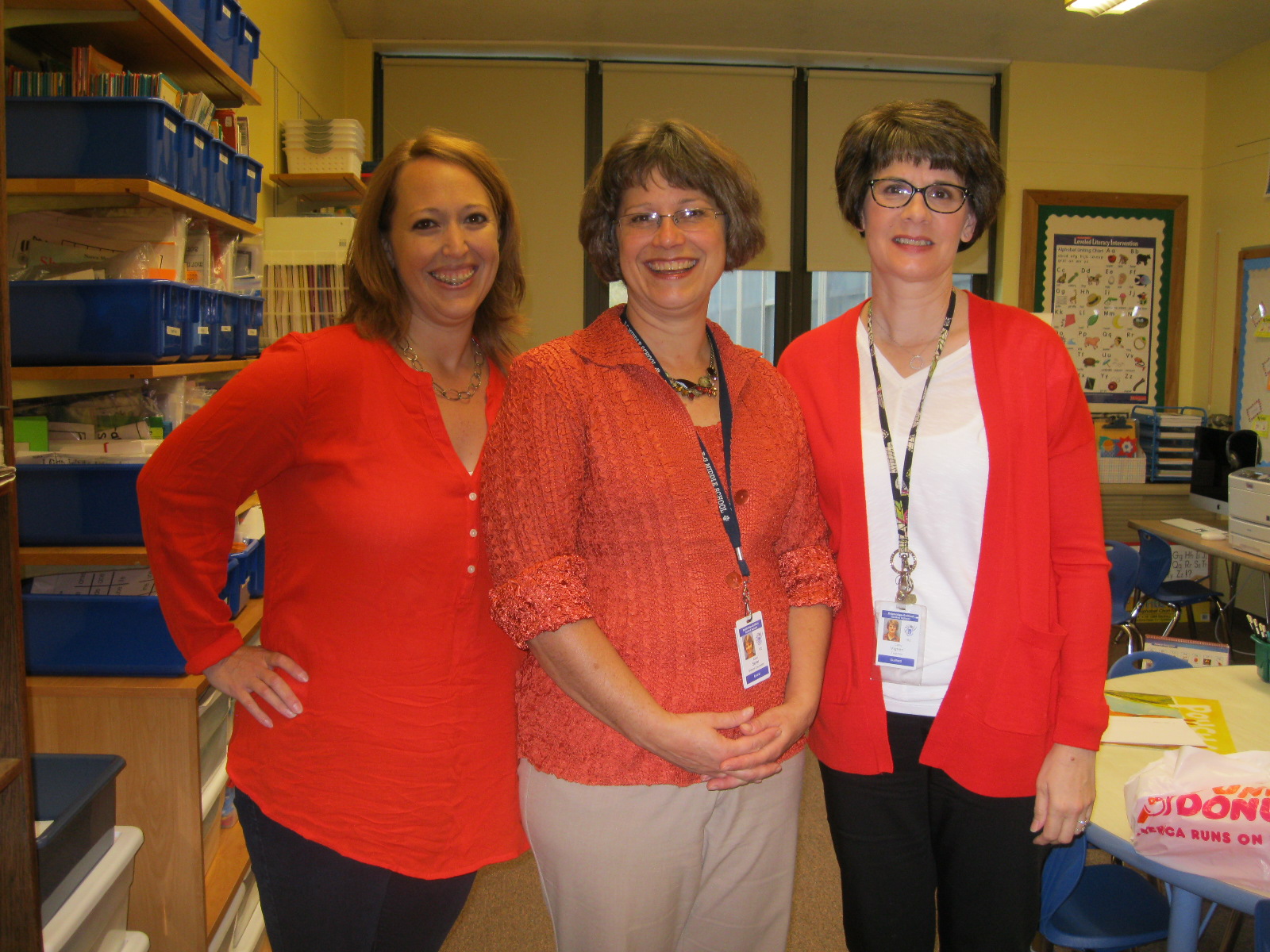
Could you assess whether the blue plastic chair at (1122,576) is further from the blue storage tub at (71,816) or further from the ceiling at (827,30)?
the blue storage tub at (71,816)

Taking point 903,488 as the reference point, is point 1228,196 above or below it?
above

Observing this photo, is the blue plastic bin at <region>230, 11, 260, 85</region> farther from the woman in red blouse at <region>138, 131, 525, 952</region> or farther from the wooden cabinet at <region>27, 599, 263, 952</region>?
the wooden cabinet at <region>27, 599, 263, 952</region>

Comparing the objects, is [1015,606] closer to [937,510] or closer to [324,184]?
[937,510]

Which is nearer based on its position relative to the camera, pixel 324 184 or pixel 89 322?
pixel 89 322

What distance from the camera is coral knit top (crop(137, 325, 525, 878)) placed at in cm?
126

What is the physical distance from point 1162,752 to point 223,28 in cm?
279

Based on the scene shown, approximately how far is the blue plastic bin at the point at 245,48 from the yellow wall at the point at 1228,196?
5890 mm

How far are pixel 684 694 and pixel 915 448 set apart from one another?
563mm

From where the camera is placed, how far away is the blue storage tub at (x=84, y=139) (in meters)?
1.73

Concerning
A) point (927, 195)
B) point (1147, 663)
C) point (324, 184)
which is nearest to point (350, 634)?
point (927, 195)

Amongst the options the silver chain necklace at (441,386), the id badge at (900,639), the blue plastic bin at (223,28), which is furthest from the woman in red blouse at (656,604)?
the blue plastic bin at (223,28)

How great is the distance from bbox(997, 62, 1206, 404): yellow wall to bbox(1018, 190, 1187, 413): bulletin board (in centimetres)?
9

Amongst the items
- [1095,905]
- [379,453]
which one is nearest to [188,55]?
[379,453]

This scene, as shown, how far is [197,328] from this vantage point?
198 centimetres
